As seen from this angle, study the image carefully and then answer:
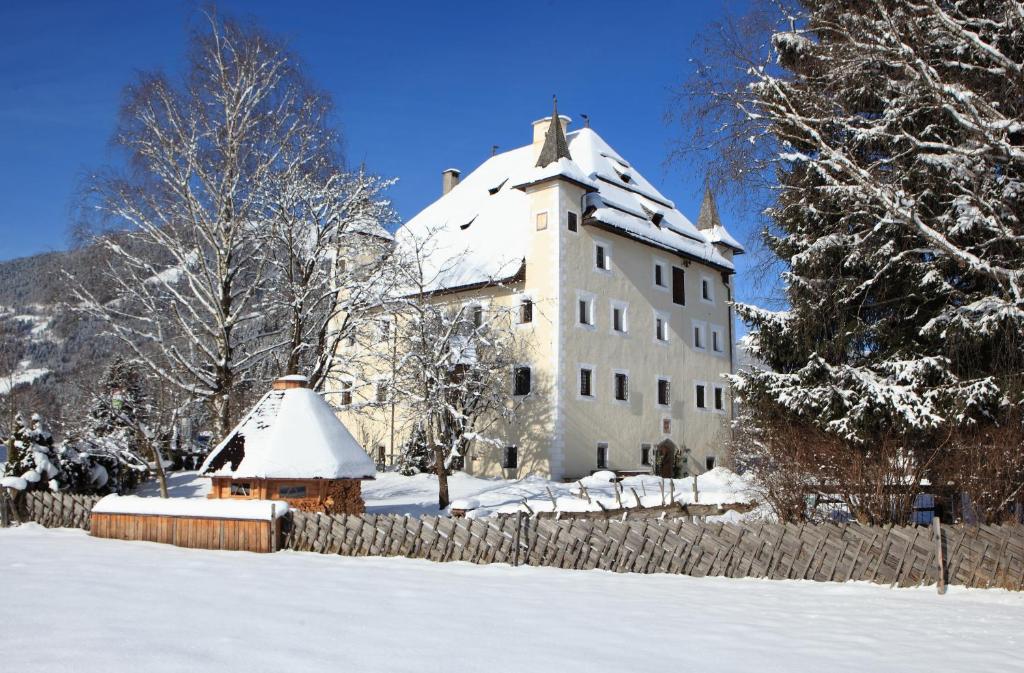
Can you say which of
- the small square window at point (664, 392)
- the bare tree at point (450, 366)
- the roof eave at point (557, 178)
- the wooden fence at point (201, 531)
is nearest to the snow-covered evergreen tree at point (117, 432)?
the wooden fence at point (201, 531)

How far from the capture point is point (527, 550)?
14.5 metres

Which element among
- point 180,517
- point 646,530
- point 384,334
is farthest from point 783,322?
point 384,334

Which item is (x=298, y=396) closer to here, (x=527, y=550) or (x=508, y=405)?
(x=527, y=550)

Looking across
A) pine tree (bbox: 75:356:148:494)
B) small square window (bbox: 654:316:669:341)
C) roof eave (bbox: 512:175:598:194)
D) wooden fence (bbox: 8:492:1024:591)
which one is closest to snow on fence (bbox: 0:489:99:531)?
pine tree (bbox: 75:356:148:494)

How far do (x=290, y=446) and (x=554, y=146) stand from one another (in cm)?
1953

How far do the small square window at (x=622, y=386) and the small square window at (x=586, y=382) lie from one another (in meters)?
1.60

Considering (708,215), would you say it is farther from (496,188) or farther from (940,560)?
(940,560)

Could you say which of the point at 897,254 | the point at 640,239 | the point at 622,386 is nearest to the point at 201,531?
the point at 897,254

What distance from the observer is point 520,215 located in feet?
119

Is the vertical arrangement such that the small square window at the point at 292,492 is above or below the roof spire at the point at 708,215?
below

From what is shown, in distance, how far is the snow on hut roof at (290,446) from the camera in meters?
18.0

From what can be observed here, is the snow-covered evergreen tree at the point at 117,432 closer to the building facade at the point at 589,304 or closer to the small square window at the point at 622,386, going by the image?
the building facade at the point at 589,304

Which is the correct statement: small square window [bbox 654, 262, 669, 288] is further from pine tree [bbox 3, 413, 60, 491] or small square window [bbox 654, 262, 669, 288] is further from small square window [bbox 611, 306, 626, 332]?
pine tree [bbox 3, 413, 60, 491]

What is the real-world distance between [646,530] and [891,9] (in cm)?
973
